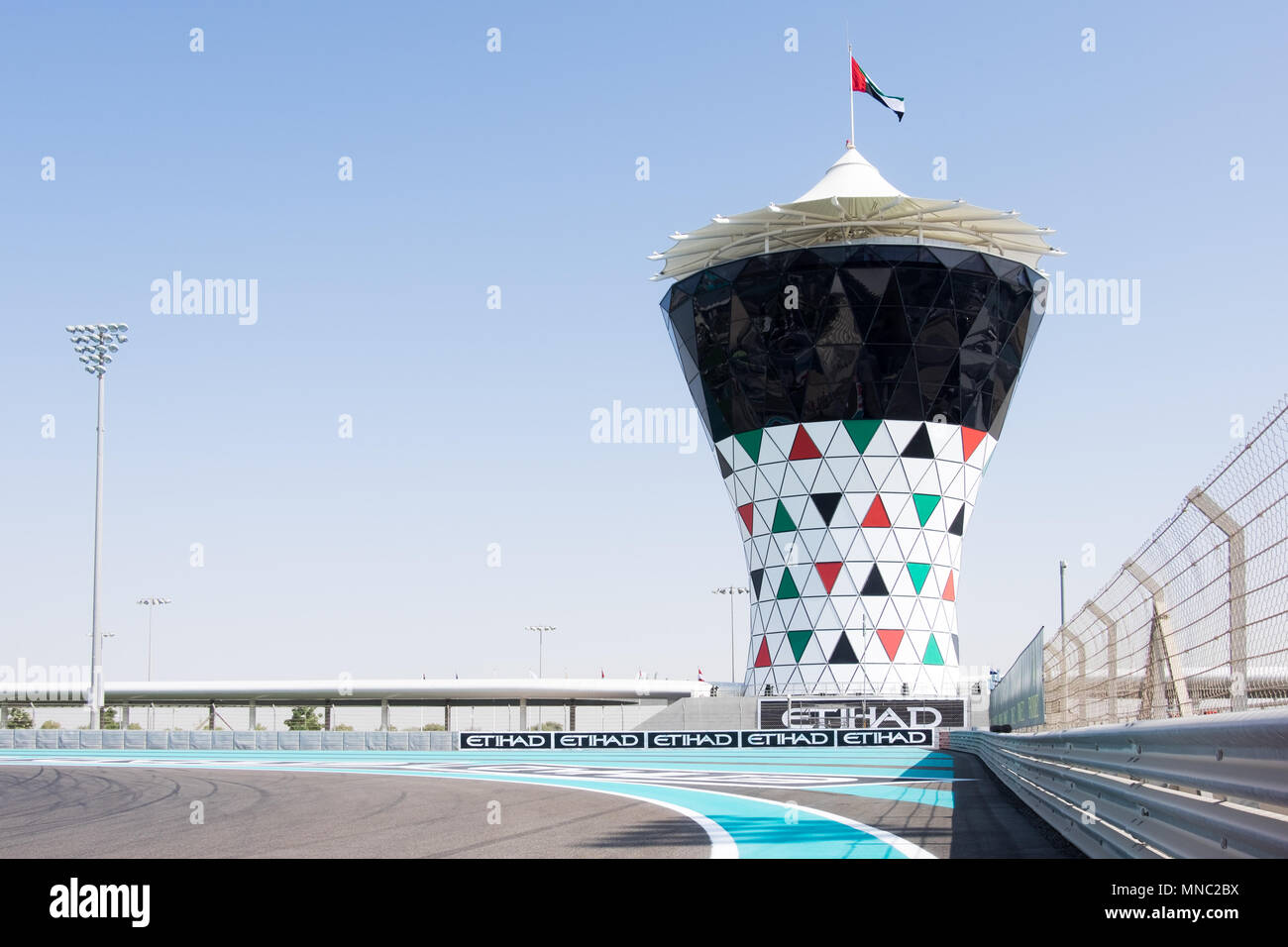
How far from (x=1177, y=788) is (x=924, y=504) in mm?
58343

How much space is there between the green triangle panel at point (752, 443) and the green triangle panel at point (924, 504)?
7862 millimetres

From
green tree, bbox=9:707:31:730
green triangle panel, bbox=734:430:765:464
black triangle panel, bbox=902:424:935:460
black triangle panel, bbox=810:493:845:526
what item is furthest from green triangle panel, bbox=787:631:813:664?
green tree, bbox=9:707:31:730

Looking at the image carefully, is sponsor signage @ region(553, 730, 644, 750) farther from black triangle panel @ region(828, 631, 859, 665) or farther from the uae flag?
the uae flag

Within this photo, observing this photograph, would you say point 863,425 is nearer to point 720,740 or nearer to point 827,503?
point 827,503

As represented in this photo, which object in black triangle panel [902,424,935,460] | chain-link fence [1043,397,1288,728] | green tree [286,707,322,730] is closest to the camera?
chain-link fence [1043,397,1288,728]

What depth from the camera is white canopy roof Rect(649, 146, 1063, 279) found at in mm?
63062

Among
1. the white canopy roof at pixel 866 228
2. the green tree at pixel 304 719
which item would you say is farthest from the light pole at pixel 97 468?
the green tree at pixel 304 719

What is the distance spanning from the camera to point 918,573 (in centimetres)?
6619

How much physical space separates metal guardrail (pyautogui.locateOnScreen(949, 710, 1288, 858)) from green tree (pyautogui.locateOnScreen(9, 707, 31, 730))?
429ft

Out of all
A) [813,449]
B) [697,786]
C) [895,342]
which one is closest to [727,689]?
[813,449]

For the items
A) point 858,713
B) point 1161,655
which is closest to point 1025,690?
point 1161,655

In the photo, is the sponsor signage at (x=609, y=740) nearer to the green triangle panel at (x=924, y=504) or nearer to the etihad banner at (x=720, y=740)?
the etihad banner at (x=720, y=740)
